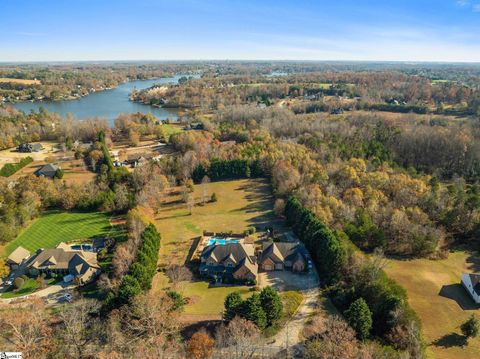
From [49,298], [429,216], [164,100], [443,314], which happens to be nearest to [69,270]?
[49,298]

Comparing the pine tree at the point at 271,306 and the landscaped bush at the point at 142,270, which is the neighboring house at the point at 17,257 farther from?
the pine tree at the point at 271,306

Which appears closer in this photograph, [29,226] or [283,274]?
[283,274]

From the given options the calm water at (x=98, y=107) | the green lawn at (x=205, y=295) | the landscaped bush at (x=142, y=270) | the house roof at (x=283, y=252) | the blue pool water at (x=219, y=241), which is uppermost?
the calm water at (x=98, y=107)

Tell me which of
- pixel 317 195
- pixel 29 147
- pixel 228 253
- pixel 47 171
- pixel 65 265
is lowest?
pixel 65 265

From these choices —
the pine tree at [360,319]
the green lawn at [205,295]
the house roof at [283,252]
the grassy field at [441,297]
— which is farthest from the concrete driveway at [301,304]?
the grassy field at [441,297]

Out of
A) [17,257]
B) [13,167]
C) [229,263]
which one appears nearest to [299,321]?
[229,263]

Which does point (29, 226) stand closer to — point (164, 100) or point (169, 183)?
point (169, 183)

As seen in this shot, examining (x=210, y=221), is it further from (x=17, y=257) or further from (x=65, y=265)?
(x=17, y=257)
